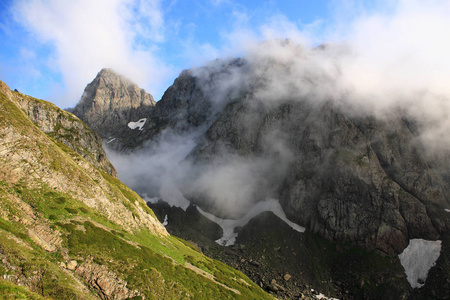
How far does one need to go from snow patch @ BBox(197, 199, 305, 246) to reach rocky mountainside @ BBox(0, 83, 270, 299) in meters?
116

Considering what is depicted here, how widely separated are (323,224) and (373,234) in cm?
2708

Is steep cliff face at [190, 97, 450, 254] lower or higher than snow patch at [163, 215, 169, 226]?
higher

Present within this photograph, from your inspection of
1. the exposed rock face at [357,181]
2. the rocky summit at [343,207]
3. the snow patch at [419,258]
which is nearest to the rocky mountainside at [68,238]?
the rocky summit at [343,207]

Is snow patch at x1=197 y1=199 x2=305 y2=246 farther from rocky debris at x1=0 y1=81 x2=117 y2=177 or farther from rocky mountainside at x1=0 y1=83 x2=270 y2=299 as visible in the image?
rocky mountainside at x1=0 y1=83 x2=270 y2=299

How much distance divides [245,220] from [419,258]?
3964 inches

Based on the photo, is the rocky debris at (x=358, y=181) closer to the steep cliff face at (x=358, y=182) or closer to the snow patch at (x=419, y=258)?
the steep cliff face at (x=358, y=182)

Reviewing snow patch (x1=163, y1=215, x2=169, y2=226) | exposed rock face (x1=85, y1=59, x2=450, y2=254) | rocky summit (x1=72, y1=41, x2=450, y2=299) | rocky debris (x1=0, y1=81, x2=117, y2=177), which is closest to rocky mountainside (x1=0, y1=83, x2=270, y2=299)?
rocky debris (x1=0, y1=81, x2=117, y2=177)

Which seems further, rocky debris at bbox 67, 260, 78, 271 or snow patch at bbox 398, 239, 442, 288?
snow patch at bbox 398, 239, 442, 288

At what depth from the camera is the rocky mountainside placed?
2252 cm

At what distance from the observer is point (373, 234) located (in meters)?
138

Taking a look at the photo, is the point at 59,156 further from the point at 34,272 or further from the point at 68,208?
the point at 34,272

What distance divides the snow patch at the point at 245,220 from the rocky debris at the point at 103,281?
138 m

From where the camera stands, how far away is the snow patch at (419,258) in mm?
116000

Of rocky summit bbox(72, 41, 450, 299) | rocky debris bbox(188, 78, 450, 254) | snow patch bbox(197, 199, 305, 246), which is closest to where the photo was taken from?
rocky summit bbox(72, 41, 450, 299)
